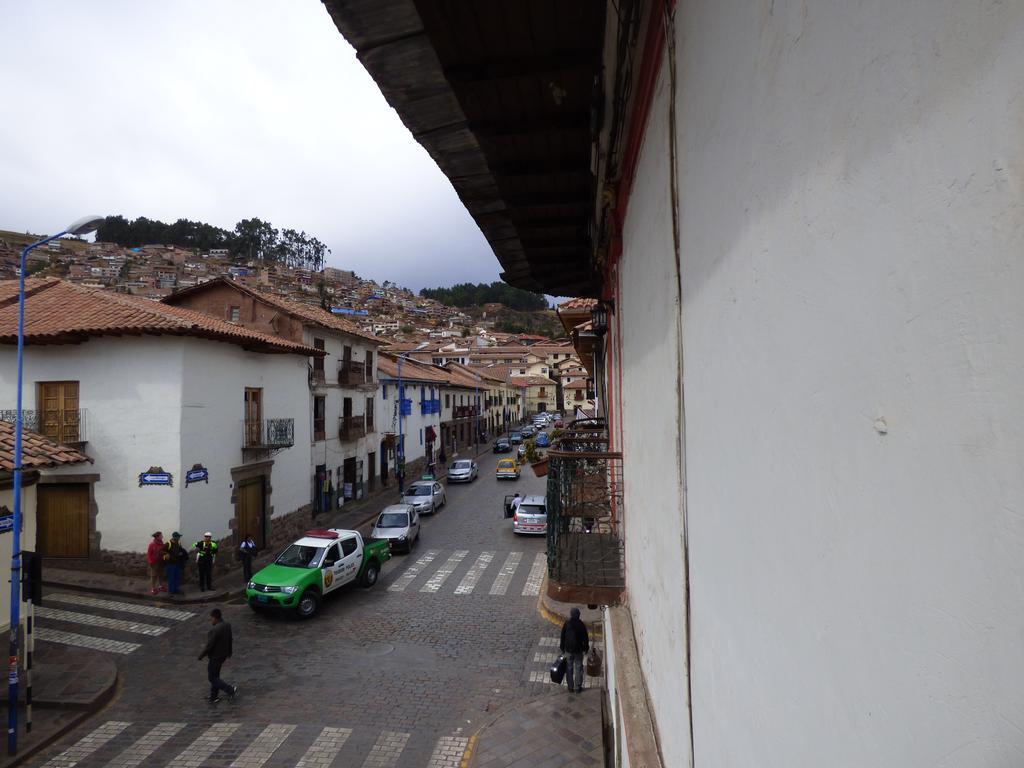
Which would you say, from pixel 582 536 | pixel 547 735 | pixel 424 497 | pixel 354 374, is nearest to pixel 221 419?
pixel 424 497

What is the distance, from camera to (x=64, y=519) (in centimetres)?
1556

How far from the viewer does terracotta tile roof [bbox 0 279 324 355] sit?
14883 millimetres

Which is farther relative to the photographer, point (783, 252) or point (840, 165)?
point (783, 252)

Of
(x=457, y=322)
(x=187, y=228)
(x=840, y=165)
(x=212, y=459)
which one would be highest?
(x=187, y=228)

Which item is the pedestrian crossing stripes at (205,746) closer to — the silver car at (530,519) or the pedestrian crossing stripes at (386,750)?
the pedestrian crossing stripes at (386,750)

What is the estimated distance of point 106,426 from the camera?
50.5 ft

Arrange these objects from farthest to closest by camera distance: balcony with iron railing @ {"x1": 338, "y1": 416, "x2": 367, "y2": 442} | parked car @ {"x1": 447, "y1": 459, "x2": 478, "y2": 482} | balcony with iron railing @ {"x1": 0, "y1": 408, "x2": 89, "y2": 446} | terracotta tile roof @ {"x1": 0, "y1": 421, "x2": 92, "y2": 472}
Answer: parked car @ {"x1": 447, "y1": 459, "x2": 478, "y2": 482} < balcony with iron railing @ {"x1": 338, "y1": 416, "x2": 367, "y2": 442} < balcony with iron railing @ {"x1": 0, "y1": 408, "x2": 89, "y2": 446} < terracotta tile roof @ {"x1": 0, "y1": 421, "x2": 92, "y2": 472}

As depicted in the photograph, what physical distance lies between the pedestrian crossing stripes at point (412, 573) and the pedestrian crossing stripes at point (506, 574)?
2311 mm

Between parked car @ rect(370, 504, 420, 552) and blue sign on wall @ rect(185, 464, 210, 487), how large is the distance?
16.6 feet

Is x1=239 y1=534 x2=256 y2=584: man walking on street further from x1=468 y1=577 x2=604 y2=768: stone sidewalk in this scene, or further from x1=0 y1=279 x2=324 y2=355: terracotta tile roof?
x1=468 y1=577 x2=604 y2=768: stone sidewalk

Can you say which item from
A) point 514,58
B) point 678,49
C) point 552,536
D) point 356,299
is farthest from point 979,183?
point 356,299

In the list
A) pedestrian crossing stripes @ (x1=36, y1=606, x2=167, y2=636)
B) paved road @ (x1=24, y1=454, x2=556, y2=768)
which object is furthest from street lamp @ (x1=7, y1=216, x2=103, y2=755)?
pedestrian crossing stripes @ (x1=36, y1=606, x2=167, y2=636)

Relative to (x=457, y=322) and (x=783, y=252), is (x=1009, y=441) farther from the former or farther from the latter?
(x=457, y=322)

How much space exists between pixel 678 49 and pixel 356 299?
16575 centimetres
